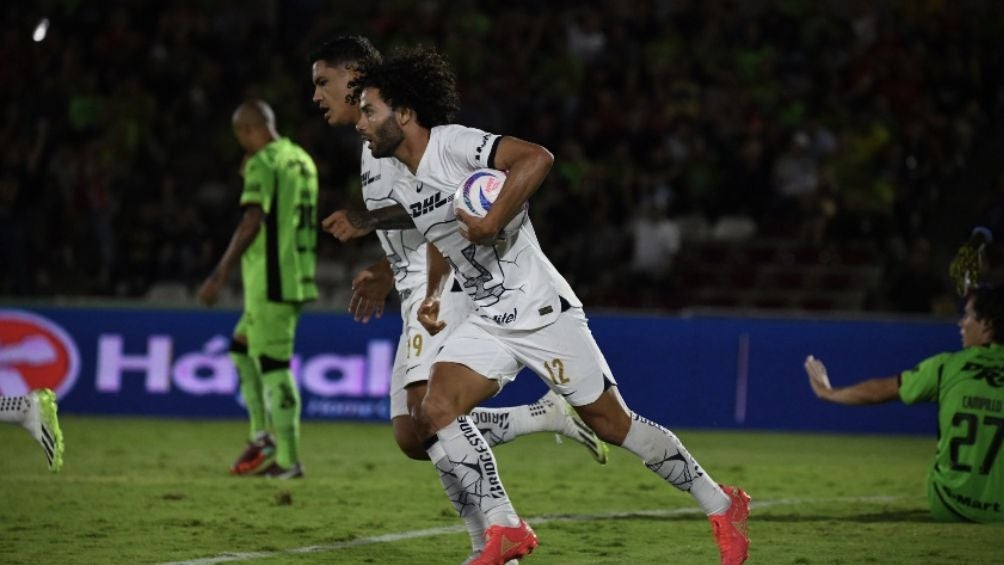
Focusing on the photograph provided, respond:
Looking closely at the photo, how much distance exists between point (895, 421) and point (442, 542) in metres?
8.26

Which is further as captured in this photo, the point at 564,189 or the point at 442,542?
the point at 564,189

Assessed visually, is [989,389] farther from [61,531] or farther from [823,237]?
[823,237]

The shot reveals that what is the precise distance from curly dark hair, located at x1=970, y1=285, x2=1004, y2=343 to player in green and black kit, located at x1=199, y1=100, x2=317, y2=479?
454cm

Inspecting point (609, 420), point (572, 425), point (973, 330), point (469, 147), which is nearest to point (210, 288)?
point (572, 425)

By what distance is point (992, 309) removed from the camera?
8.85 metres

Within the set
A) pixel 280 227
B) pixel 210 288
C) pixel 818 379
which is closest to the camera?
pixel 818 379

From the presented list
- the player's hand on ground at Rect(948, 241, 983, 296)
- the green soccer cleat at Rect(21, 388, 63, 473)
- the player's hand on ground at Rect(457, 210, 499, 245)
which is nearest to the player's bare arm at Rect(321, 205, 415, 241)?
the player's hand on ground at Rect(457, 210, 499, 245)

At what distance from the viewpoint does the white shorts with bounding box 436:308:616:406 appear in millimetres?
6793

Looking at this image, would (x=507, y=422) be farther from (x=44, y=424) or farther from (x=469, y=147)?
(x=44, y=424)

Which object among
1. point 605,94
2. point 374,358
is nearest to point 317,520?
point 374,358

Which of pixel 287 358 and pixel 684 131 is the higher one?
pixel 684 131

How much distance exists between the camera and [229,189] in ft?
63.2

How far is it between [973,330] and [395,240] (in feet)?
11.1

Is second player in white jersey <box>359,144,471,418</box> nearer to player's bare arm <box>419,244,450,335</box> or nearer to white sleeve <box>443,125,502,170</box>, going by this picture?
player's bare arm <box>419,244,450,335</box>
